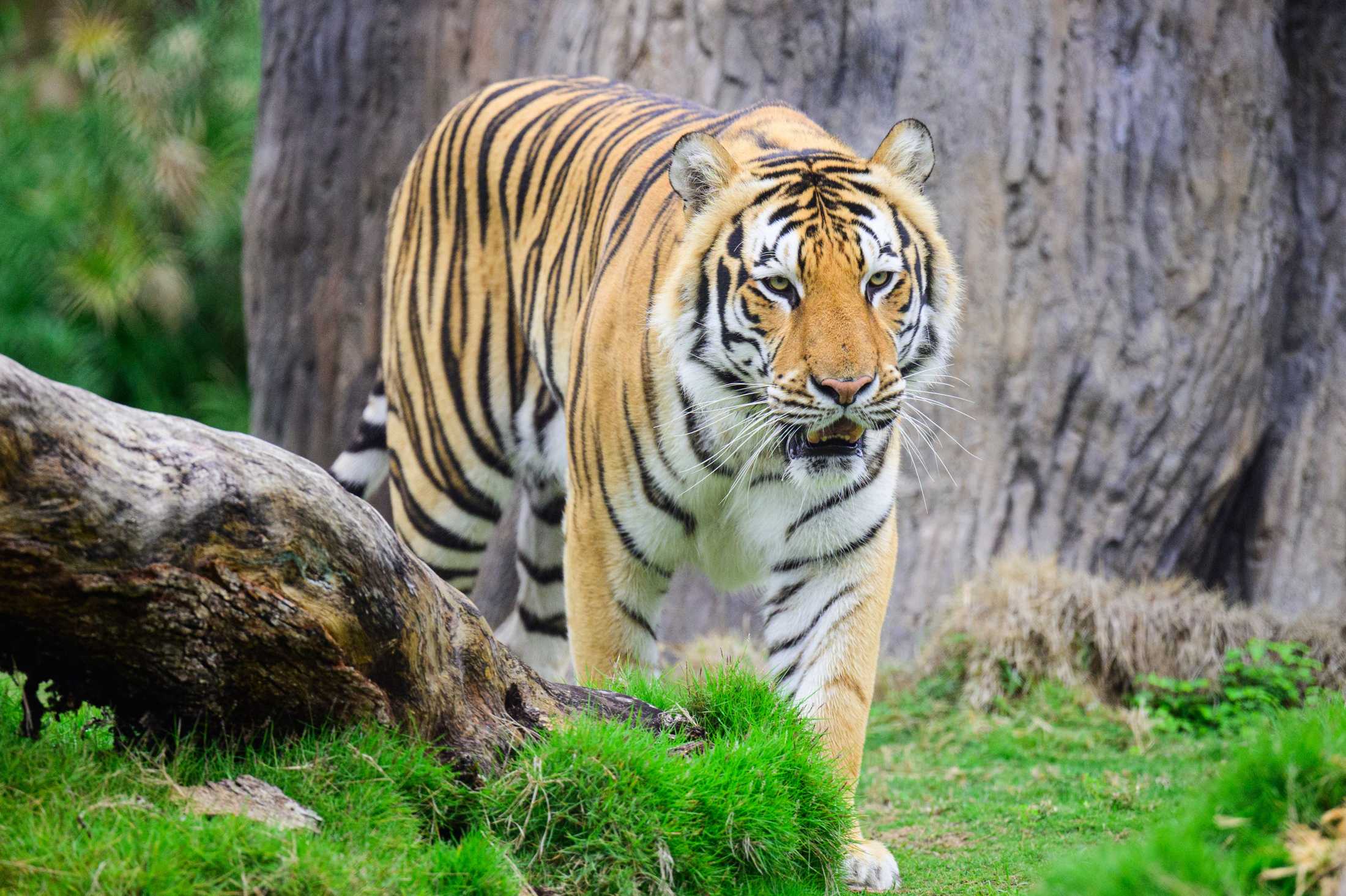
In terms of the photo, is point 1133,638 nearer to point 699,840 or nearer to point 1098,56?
point 1098,56

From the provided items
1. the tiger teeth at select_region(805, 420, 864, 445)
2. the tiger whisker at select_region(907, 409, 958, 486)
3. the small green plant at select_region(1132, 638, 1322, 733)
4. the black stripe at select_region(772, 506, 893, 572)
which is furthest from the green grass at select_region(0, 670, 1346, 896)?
the small green plant at select_region(1132, 638, 1322, 733)

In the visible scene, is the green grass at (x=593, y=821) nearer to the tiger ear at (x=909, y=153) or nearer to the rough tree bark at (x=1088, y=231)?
the tiger ear at (x=909, y=153)

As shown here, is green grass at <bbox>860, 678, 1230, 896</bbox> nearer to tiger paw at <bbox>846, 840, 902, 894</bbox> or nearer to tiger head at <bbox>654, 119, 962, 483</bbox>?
tiger paw at <bbox>846, 840, 902, 894</bbox>

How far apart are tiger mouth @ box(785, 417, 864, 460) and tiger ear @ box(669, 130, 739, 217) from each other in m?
0.69

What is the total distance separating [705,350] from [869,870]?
1333 mm

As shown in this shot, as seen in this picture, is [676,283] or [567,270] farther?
[567,270]

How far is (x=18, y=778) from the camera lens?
7.65 ft

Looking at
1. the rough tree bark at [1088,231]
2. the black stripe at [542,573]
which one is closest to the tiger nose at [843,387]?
the black stripe at [542,573]

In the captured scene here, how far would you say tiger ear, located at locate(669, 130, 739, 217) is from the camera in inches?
137

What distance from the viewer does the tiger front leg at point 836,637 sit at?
3.49m

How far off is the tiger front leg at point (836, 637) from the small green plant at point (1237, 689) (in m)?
2.23

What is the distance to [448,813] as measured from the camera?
266 centimetres

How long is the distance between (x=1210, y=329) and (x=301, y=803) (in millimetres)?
5095

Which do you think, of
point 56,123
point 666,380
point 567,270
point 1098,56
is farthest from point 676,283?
point 56,123
